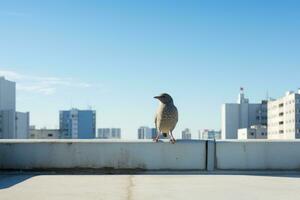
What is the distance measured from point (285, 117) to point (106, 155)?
12585cm

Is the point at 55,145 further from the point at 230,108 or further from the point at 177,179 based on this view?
the point at 230,108

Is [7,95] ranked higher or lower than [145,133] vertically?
higher

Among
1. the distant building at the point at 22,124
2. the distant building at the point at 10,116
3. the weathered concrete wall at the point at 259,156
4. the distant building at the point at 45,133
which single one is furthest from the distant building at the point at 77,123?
the weathered concrete wall at the point at 259,156

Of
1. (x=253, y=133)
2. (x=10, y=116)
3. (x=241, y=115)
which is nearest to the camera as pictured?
(x=10, y=116)

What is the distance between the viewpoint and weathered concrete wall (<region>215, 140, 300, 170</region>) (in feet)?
31.6

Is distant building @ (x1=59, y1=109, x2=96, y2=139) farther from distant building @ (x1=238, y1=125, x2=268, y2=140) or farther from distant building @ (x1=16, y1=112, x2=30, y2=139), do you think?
distant building @ (x1=238, y1=125, x2=268, y2=140)

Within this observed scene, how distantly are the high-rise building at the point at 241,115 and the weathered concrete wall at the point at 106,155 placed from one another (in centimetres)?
13012

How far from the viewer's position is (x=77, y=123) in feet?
553

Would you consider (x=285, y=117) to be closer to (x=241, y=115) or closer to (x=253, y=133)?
(x=253, y=133)

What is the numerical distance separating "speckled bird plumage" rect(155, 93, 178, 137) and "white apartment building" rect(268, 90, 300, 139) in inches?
4558

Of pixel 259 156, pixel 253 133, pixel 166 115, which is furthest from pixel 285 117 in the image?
pixel 166 115

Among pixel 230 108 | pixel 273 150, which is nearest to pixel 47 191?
pixel 273 150

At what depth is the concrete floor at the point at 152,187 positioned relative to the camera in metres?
6.80

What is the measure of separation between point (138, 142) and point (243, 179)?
2145 millimetres
